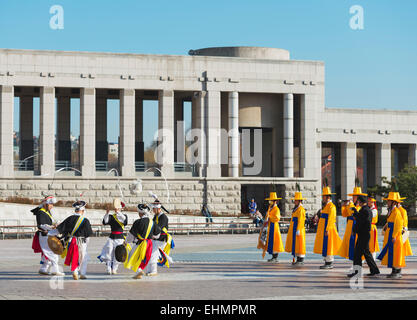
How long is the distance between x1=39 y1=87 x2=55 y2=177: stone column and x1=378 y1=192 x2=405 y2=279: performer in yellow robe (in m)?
33.3

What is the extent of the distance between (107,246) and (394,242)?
22.6 feet

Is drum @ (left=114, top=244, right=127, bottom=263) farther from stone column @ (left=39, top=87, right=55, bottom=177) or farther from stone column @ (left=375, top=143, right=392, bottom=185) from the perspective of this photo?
stone column @ (left=375, top=143, right=392, bottom=185)

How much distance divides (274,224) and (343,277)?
14.4ft

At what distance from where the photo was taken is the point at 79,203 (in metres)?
17.1

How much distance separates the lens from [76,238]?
1691cm

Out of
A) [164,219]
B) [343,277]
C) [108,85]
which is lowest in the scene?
[343,277]

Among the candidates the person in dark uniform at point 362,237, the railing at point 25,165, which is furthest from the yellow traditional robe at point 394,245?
the railing at point 25,165

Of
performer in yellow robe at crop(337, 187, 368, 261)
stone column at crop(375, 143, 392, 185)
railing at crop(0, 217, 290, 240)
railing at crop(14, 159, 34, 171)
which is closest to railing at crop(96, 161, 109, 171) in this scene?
railing at crop(14, 159, 34, 171)

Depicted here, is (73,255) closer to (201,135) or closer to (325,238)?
(325,238)

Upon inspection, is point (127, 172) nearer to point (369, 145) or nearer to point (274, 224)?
point (369, 145)

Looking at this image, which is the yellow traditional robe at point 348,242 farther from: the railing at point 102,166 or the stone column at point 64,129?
the stone column at point 64,129

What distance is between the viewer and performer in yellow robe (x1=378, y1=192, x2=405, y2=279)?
16781 millimetres
